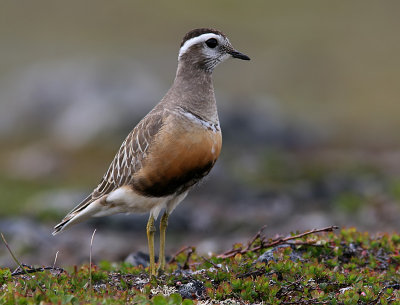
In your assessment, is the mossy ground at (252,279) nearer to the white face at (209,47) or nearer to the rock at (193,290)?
the rock at (193,290)

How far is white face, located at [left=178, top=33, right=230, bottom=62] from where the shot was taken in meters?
9.87

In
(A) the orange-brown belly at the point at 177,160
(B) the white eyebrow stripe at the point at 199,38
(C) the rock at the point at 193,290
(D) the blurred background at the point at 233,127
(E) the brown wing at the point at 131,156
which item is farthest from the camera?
(D) the blurred background at the point at 233,127

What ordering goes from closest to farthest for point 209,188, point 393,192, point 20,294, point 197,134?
point 20,294 → point 197,134 → point 393,192 → point 209,188

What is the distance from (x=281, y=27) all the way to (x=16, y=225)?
67.7m

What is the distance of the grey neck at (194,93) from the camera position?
9.56 metres

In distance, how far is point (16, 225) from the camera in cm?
1692

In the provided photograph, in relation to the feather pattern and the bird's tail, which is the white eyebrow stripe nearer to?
the feather pattern

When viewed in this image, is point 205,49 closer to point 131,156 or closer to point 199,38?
point 199,38

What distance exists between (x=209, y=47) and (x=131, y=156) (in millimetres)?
2012

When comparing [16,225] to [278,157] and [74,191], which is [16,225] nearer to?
[74,191]

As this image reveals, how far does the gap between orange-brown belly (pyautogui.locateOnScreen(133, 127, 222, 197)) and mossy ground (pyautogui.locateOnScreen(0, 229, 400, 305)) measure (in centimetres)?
119

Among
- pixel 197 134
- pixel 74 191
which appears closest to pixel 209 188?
pixel 74 191

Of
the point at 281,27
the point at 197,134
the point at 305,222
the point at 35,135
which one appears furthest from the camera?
the point at 281,27

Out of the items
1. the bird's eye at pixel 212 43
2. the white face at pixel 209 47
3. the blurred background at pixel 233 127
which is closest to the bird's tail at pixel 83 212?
the blurred background at pixel 233 127
